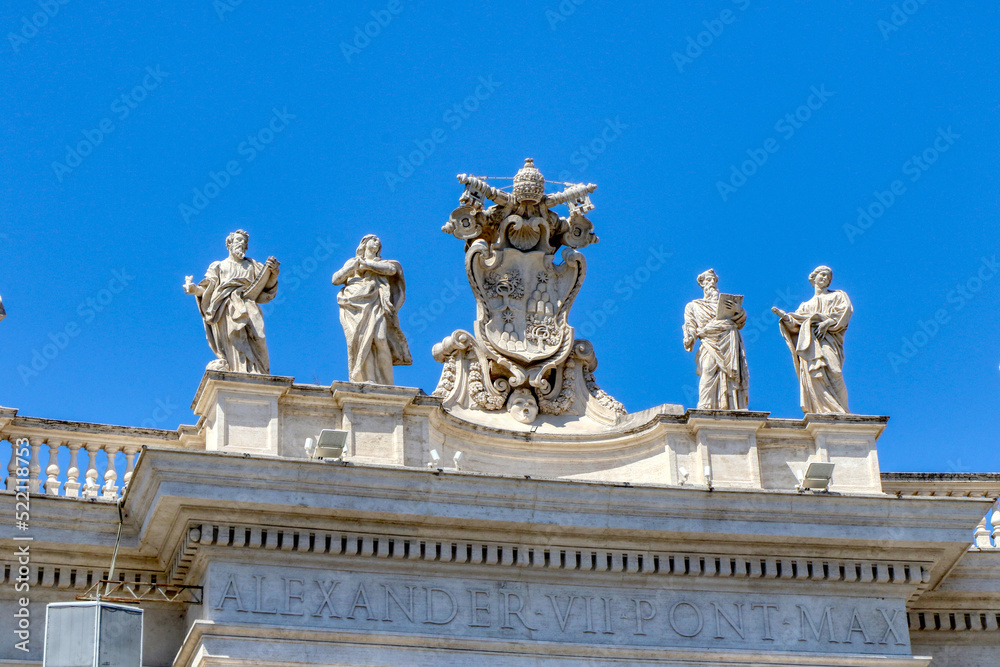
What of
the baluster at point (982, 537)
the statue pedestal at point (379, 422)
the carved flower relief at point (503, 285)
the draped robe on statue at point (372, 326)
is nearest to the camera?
the statue pedestal at point (379, 422)

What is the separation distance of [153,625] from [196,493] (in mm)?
1806

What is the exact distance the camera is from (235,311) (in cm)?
2241

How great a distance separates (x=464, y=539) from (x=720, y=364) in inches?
148

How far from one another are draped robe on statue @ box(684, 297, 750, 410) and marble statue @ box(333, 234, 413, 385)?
3244 millimetres

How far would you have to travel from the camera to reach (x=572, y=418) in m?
23.9

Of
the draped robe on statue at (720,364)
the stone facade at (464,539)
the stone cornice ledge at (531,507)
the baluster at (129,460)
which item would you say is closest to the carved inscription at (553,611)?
the stone facade at (464,539)

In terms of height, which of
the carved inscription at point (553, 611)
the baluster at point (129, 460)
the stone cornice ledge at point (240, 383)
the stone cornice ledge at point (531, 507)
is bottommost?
the carved inscription at point (553, 611)

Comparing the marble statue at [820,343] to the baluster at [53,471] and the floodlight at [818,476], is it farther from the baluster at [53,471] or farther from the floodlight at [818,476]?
the baluster at [53,471]

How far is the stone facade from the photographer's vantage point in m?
21.0

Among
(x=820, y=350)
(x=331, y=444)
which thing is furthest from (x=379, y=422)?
(x=820, y=350)

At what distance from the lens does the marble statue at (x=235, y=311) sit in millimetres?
22328

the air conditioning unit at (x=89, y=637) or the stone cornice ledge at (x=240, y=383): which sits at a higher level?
the stone cornice ledge at (x=240, y=383)

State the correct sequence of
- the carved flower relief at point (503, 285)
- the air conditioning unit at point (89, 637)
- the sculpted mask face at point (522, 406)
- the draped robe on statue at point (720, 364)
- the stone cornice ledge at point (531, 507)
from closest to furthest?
the air conditioning unit at point (89, 637), the stone cornice ledge at point (531, 507), the draped robe on statue at point (720, 364), the sculpted mask face at point (522, 406), the carved flower relief at point (503, 285)

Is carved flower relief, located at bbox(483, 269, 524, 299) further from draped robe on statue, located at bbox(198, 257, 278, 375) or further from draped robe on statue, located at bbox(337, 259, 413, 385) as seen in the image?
draped robe on statue, located at bbox(198, 257, 278, 375)
